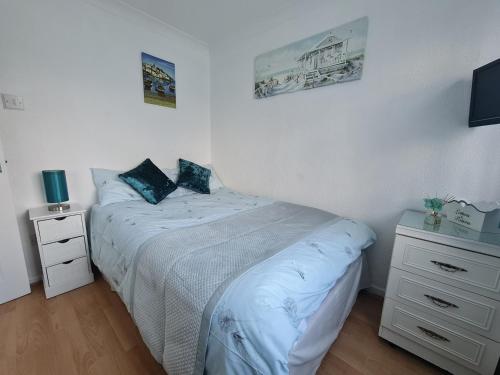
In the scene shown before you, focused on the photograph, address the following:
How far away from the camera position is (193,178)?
246 centimetres

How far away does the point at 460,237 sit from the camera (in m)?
1.03

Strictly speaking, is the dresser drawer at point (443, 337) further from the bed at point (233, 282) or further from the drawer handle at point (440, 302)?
the bed at point (233, 282)

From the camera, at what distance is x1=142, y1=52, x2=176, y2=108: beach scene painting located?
88.5 inches

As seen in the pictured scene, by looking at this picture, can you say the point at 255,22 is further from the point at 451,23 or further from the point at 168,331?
the point at 168,331

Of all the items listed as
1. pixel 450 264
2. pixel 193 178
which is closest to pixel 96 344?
pixel 193 178

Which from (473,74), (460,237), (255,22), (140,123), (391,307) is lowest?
(391,307)

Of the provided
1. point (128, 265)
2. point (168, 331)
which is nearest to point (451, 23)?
point (168, 331)

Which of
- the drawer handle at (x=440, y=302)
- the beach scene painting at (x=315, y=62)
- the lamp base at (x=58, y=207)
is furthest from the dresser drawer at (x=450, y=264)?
A: the lamp base at (x=58, y=207)

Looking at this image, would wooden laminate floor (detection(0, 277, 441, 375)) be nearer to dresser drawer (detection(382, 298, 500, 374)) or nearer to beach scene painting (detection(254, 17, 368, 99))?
dresser drawer (detection(382, 298, 500, 374))

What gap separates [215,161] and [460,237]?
258 centimetres

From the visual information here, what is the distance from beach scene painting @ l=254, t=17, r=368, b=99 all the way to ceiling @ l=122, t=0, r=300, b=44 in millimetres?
351

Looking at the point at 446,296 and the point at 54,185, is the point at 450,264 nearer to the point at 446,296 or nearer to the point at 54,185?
the point at 446,296

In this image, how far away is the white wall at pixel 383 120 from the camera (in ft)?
4.21

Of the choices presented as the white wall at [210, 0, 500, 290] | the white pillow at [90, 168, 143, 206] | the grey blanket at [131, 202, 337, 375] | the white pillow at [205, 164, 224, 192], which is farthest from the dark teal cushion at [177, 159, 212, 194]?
the grey blanket at [131, 202, 337, 375]
